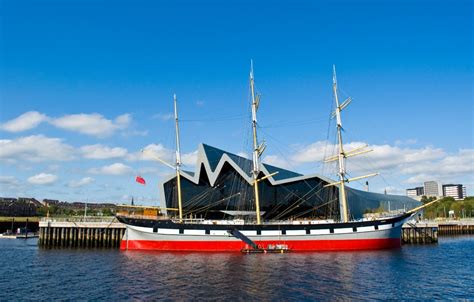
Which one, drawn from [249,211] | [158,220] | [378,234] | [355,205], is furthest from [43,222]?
[355,205]

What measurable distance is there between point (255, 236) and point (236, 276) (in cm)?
1534

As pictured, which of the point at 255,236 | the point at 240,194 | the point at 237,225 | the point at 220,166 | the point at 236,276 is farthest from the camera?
the point at 240,194

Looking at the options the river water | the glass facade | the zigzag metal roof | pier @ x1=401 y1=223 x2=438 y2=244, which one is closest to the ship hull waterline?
the river water

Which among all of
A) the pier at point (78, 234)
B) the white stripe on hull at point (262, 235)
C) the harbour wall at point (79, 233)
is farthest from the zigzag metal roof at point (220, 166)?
the white stripe on hull at point (262, 235)

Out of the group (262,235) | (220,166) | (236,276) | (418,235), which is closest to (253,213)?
(220,166)

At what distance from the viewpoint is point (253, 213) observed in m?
61.4

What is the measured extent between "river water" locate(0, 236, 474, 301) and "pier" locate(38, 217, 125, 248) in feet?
35.0

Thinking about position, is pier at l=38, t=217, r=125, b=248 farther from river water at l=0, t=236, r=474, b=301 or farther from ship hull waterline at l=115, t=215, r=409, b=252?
river water at l=0, t=236, r=474, b=301

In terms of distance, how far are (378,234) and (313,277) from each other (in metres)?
20.5

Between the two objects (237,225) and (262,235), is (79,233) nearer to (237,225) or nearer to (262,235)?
(237,225)

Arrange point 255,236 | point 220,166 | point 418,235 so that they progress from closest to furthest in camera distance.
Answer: point 255,236
point 418,235
point 220,166

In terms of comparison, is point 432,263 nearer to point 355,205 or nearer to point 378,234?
point 378,234

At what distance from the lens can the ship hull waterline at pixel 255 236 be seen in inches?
1700

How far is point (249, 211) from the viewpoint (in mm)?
62000
